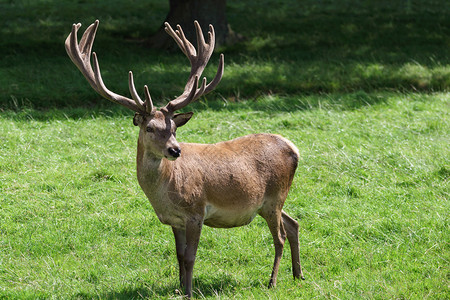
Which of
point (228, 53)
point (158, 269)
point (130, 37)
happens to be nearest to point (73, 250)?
point (158, 269)

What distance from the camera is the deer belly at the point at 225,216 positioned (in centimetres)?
601

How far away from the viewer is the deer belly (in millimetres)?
6008

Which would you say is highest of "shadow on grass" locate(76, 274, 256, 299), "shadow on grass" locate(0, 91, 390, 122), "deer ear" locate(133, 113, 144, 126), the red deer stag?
"deer ear" locate(133, 113, 144, 126)

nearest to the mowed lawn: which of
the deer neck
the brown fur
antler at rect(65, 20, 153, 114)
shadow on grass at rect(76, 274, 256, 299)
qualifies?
shadow on grass at rect(76, 274, 256, 299)

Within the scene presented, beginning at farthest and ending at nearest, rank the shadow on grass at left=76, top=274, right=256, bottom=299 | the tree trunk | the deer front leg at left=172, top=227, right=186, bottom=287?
the tree trunk → the deer front leg at left=172, top=227, right=186, bottom=287 → the shadow on grass at left=76, top=274, right=256, bottom=299

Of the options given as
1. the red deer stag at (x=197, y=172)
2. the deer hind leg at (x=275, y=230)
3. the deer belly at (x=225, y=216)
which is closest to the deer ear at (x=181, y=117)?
the red deer stag at (x=197, y=172)

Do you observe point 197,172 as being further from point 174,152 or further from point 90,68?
point 90,68

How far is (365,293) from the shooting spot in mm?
6035

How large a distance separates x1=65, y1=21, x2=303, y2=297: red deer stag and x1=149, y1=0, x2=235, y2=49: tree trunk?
10.1m

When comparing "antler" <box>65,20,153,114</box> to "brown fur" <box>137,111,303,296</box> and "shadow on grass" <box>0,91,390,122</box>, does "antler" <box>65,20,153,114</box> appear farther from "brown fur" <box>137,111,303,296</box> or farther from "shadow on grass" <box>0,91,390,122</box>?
"shadow on grass" <box>0,91,390,122</box>

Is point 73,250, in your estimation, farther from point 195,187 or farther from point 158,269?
point 195,187

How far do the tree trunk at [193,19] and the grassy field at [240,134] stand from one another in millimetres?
700

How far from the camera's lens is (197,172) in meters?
6.01

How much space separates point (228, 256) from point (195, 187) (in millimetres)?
1384
